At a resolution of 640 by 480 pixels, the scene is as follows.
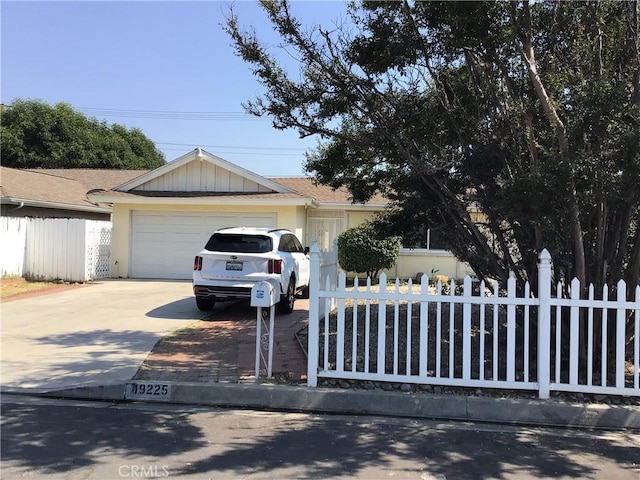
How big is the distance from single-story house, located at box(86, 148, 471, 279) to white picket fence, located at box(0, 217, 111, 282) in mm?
1046

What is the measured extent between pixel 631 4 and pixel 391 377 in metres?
4.87

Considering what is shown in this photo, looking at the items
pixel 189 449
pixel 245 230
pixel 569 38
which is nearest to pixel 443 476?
pixel 189 449

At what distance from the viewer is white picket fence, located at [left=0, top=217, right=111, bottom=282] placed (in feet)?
48.3

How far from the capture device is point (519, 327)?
23.8ft

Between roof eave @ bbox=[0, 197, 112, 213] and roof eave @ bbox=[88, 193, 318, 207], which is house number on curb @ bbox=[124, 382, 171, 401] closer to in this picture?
roof eave @ bbox=[88, 193, 318, 207]

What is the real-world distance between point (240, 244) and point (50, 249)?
27.2 feet

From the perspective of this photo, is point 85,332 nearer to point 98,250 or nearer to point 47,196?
point 98,250

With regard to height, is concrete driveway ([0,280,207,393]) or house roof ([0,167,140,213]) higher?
house roof ([0,167,140,213])

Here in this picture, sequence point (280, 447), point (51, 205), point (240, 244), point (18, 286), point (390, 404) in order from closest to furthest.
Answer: point (280, 447)
point (390, 404)
point (240, 244)
point (18, 286)
point (51, 205)

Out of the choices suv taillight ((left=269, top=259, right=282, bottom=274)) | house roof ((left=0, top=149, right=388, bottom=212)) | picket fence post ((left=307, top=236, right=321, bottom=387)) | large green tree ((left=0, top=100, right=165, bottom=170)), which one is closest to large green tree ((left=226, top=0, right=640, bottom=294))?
picket fence post ((left=307, top=236, right=321, bottom=387))

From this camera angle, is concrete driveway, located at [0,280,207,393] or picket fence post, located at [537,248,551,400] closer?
picket fence post, located at [537,248,551,400]

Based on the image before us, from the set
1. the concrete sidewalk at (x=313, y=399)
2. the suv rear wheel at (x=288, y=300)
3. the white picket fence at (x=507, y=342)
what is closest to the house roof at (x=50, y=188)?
the suv rear wheel at (x=288, y=300)

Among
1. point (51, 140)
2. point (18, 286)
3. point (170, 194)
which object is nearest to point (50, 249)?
point (18, 286)

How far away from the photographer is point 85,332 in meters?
8.37
